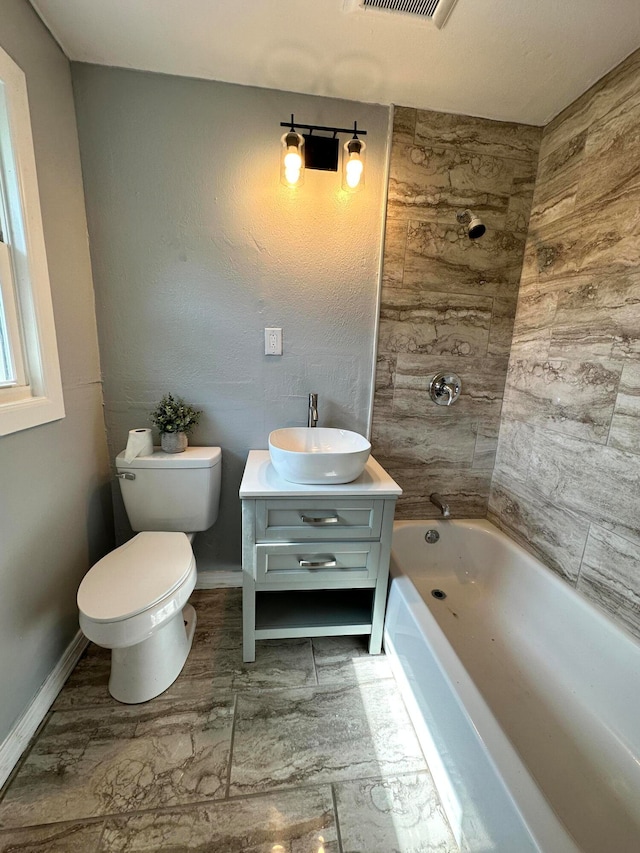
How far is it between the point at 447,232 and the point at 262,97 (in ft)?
3.15

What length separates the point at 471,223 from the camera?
4.69 ft

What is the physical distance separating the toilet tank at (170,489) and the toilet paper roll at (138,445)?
0.07 ft

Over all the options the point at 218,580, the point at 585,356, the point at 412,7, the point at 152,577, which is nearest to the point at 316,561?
the point at 152,577

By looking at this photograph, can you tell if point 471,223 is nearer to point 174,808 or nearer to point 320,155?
point 320,155

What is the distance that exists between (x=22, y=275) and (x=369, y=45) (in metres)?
1.40

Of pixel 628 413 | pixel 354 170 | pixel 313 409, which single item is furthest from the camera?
pixel 313 409

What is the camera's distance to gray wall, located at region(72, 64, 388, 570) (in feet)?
4.54

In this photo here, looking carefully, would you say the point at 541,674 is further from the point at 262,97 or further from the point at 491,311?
the point at 262,97

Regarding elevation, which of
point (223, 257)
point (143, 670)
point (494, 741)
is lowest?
point (143, 670)

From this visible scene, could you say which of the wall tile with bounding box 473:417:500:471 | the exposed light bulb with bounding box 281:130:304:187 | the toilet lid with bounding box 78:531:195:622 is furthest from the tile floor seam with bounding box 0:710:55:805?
the exposed light bulb with bounding box 281:130:304:187

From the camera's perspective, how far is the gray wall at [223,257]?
54.5 inches

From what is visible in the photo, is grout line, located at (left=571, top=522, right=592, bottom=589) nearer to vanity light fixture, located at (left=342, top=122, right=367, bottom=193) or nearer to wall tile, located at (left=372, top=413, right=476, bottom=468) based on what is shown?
wall tile, located at (left=372, top=413, right=476, bottom=468)

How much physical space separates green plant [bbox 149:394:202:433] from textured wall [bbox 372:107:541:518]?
2.93 ft

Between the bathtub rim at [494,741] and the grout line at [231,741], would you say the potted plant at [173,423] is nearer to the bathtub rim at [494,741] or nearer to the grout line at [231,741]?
the grout line at [231,741]
